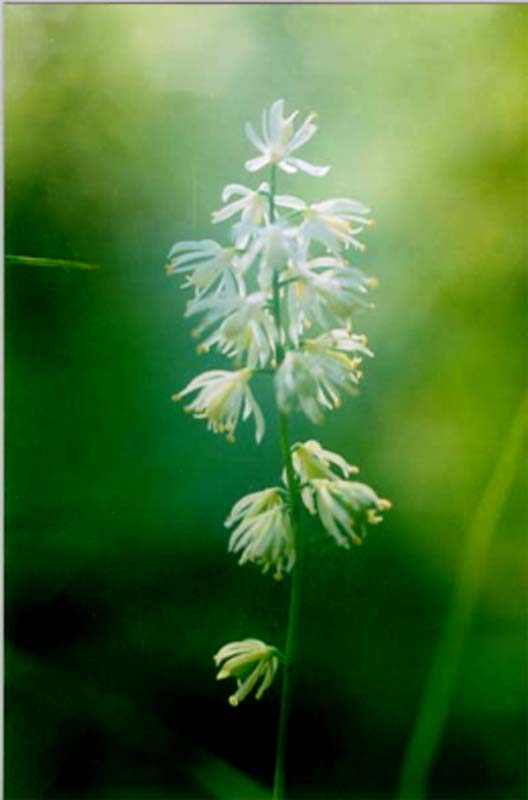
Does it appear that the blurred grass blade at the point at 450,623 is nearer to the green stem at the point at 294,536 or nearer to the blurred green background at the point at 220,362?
the blurred green background at the point at 220,362

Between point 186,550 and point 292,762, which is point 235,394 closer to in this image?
point 186,550

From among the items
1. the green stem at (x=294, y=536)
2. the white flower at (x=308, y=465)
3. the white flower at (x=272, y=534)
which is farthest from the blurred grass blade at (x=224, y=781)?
the white flower at (x=308, y=465)

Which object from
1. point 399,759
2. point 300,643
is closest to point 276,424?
point 300,643

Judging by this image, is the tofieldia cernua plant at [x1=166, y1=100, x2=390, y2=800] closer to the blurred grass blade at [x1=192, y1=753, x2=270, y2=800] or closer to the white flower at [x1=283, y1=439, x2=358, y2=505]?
the white flower at [x1=283, y1=439, x2=358, y2=505]

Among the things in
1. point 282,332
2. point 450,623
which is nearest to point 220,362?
point 282,332

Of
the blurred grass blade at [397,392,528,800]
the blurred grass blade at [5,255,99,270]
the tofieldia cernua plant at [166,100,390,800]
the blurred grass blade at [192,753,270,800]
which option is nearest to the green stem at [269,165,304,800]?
the tofieldia cernua plant at [166,100,390,800]

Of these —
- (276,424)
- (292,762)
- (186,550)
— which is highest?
(276,424)
